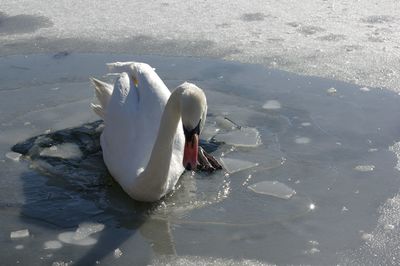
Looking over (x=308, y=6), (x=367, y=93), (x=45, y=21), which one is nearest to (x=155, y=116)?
(x=367, y=93)

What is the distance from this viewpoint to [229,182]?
158 inches

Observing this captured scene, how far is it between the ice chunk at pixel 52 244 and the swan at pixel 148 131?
547 millimetres

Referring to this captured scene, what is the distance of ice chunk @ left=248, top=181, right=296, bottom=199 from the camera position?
3842 mm

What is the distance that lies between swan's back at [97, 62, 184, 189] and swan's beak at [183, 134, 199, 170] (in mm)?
376

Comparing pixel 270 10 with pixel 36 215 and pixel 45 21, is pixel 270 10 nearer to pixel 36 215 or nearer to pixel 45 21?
pixel 45 21

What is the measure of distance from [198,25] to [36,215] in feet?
11.8

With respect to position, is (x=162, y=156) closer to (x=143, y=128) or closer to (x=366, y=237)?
(x=143, y=128)

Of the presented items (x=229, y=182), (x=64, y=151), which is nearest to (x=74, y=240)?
(x=229, y=182)

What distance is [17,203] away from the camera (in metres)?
3.80

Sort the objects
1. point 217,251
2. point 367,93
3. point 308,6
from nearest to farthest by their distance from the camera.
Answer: point 217,251 → point 367,93 → point 308,6

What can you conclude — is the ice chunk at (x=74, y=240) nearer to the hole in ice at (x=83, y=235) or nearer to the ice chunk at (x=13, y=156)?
the hole in ice at (x=83, y=235)

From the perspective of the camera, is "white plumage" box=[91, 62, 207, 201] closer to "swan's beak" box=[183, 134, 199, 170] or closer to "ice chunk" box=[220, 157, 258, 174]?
"swan's beak" box=[183, 134, 199, 170]

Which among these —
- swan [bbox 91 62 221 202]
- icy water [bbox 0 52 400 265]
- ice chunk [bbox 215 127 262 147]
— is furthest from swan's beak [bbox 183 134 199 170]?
ice chunk [bbox 215 127 262 147]

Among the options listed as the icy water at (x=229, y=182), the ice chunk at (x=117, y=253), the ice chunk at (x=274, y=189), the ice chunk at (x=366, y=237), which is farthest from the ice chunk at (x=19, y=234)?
the ice chunk at (x=366, y=237)
